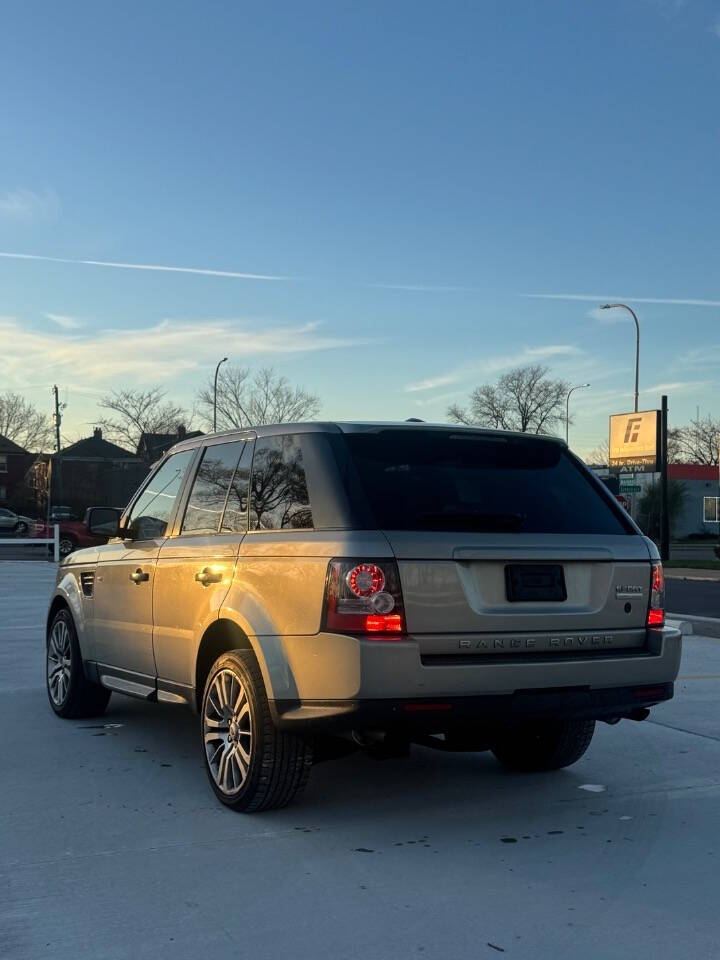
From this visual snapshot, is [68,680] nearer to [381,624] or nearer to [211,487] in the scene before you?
[211,487]

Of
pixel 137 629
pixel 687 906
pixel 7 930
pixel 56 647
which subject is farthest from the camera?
pixel 56 647

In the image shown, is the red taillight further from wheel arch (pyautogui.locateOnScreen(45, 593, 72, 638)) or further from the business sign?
the business sign

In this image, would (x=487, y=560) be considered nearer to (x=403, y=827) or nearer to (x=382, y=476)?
(x=382, y=476)

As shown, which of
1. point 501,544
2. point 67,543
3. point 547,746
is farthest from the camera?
point 67,543

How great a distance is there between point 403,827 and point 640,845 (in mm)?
1039

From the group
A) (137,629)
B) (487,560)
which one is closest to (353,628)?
(487,560)

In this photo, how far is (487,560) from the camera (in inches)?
183

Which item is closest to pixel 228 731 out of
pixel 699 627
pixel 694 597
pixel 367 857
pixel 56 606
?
pixel 367 857

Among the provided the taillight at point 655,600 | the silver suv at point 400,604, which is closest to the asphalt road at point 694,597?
the taillight at point 655,600

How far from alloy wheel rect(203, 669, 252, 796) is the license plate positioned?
1316mm

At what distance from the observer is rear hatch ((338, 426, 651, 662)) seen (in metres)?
4.54

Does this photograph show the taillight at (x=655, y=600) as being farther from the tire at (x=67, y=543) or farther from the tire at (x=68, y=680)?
the tire at (x=67, y=543)

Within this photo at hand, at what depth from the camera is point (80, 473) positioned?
293 ft

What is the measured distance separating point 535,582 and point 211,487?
6.52ft
